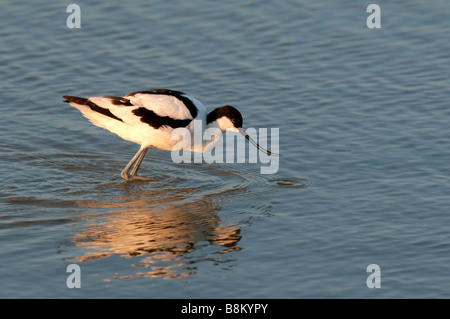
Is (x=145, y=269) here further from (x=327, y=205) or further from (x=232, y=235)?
(x=327, y=205)

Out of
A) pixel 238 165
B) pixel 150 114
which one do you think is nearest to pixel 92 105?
pixel 150 114

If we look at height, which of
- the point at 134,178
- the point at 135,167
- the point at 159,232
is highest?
the point at 135,167

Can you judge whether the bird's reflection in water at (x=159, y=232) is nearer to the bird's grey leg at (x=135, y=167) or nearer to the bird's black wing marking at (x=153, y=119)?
the bird's grey leg at (x=135, y=167)

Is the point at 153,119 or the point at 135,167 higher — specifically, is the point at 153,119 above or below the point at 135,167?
above

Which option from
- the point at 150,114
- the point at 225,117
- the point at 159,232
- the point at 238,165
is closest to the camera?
the point at 159,232

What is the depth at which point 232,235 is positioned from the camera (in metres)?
9.32

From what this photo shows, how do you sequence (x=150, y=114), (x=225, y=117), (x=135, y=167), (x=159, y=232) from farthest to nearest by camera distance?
(x=135, y=167), (x=225, y=117), (x=150, y=114), (x=159, y=232)

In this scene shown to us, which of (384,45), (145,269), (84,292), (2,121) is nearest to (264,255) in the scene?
(145,269)

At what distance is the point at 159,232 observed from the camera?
30.7 ft

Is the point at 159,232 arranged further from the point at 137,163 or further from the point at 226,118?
the point at 226,118

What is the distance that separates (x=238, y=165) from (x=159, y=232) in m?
2.17

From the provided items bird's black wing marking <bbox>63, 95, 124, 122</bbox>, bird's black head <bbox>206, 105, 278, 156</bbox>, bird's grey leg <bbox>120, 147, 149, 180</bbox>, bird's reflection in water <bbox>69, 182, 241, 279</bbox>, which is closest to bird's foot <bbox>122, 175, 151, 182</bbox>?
bird's grey leg <bbox>120, 147, 149, 180</bbox>

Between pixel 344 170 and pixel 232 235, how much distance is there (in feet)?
6.88
